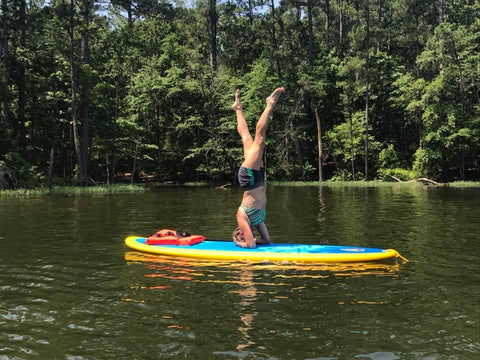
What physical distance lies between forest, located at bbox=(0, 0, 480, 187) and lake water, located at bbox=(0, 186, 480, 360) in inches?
945

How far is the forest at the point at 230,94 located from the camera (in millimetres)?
33406

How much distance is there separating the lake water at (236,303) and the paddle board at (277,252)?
25cm

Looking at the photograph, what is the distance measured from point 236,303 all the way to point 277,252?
99.2 inches

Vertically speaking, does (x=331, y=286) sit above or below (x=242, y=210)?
below

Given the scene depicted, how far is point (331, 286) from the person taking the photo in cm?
599

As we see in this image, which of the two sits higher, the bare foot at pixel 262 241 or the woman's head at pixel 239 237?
the woman's head at pixel 239 237

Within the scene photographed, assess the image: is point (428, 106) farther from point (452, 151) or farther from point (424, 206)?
point (424, 206)

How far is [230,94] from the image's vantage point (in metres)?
41.5

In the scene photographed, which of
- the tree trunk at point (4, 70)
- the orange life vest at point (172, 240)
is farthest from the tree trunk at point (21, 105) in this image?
the orange life vest at point (172, 240)

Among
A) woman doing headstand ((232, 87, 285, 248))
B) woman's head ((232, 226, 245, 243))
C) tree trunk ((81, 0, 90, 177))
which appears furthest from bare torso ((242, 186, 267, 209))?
tree trunk ((81, 0, 90, 177))

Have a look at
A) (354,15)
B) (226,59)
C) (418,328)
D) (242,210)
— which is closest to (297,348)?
(418,328)

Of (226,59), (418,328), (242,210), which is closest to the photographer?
(418,328)

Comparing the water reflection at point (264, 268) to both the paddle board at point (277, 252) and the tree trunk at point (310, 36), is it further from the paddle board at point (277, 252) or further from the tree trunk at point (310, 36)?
the tree trunk at point (310, 36)

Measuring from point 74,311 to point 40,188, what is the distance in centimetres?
2238
